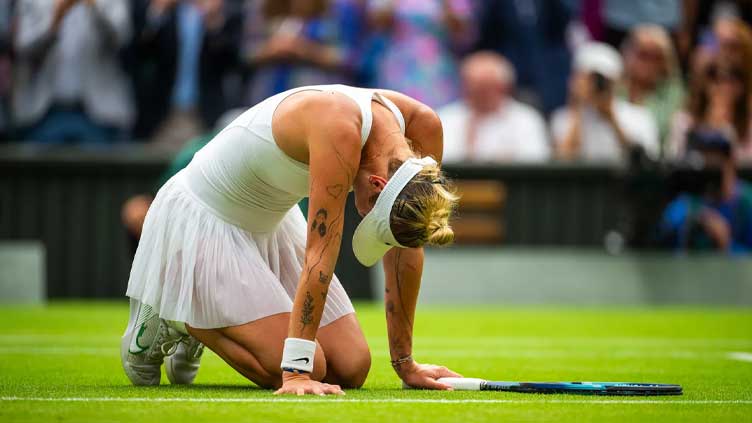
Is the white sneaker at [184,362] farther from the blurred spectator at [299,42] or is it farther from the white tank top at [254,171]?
the blurred spectator at [299,42]

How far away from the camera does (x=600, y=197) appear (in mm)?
12797

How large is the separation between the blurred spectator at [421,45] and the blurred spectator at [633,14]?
160 cm

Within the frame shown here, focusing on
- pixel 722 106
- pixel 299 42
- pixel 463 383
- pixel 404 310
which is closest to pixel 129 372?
pixel 404 310

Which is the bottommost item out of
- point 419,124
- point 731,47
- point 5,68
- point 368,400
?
point 368,400

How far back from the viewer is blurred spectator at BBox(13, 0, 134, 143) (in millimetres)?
12875

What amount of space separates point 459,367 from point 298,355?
201cm

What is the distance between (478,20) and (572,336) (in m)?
5.28

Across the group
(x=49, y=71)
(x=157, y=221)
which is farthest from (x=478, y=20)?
(x=157, y=221)

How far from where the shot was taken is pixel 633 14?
13.9 m

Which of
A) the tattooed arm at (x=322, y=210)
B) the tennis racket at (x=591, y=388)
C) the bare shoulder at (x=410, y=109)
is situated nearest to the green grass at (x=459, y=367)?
the tennis racket at (x=591, y=388)

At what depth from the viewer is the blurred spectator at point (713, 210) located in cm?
1268

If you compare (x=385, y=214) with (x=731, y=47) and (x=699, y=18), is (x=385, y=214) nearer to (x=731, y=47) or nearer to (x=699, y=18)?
(x=731, y=47)

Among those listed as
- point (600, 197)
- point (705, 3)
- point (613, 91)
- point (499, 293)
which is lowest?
point (499, 293)

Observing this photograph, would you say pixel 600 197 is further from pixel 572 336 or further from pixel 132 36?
pixel 132 36
